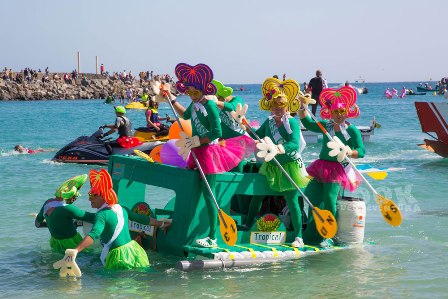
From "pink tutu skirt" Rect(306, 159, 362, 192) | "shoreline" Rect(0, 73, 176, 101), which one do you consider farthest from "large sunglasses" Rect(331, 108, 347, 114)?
"shoreline" Rect(0, 73, 176, 101)

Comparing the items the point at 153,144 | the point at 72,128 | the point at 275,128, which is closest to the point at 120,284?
the point at 275,128

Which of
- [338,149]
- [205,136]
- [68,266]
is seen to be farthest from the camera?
[338,149]

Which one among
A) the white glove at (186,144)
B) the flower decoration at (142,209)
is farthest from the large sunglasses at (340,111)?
the flower decoration at (142,209)

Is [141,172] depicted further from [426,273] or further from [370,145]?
[370,145]

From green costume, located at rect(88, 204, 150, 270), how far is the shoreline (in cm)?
6662

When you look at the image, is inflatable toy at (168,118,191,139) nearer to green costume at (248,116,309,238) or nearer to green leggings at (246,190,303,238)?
green costume at (248,116,309,238)

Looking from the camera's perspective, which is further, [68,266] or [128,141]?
[128,141]

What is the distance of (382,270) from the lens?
312 inches

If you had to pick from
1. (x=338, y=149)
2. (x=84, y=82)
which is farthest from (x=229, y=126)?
(x=84, y=82)

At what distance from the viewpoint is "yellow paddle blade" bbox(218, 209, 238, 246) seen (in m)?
7.59

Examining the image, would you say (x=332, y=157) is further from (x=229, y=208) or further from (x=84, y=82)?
(x=84, y=82)

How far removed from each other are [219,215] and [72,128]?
30.8 meters

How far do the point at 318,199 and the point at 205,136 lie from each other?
158 cm

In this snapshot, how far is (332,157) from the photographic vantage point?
8.27 m
